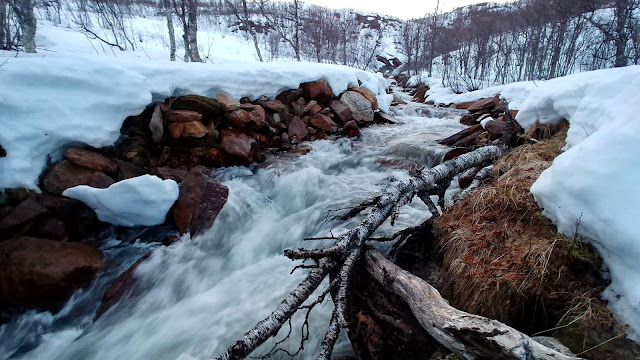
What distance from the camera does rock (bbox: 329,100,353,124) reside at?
5820 millimetres

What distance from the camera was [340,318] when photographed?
1.24 metres

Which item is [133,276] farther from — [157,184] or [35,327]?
[157,184]

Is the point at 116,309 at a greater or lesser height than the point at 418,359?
lesser

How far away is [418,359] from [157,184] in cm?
256

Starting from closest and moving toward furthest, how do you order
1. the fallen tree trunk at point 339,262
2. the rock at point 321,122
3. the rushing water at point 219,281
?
the fallen tree trunk at point 339,262
the rushing water at point 219,281
the rock at point 321,122

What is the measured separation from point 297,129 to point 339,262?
3774mm

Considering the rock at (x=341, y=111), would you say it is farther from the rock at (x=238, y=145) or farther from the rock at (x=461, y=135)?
the rock at (x=238, y=145)

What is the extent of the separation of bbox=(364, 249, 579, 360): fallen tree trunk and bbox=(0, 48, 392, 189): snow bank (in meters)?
3.17

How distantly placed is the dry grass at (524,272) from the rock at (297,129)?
344cm

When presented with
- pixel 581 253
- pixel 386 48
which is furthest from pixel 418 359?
pixel 386 48

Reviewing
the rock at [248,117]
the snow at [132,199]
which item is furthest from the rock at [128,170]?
the rock at [248,117]

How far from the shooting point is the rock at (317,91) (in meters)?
5.55

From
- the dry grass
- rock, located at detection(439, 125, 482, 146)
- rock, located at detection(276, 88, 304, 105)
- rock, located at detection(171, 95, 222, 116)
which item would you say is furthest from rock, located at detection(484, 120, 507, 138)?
rock, located at detection(171, 95, 222, 116)

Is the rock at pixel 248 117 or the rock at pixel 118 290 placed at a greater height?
the rock at pixel 248 117
